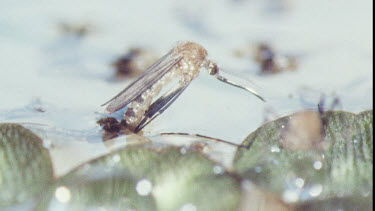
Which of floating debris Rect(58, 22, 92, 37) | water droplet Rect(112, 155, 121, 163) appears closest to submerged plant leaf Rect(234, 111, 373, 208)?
water droplet Rect(112, 155, 121, 163)

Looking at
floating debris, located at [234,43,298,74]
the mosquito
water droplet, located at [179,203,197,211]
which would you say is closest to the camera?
water droplet, located at [179,203,197,211]

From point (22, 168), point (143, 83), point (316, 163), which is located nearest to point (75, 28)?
point (143, 83)

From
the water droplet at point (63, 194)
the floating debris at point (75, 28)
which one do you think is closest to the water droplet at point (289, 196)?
the water droplet at point (63, 194)

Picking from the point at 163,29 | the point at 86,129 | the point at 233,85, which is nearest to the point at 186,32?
the point at 163,29

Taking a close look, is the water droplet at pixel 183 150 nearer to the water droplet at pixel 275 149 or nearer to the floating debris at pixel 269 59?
the water droplet at pixel 275 149

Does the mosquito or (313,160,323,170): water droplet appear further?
the mosquito

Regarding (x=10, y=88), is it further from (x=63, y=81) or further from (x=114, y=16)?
(x=114, y=16)

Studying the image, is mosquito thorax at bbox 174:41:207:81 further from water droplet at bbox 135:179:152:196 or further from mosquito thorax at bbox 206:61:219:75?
water droplet at bbox 135:179:152:196
